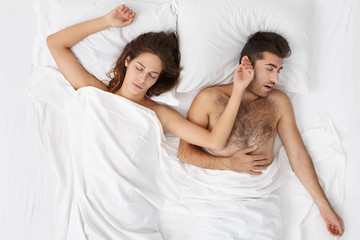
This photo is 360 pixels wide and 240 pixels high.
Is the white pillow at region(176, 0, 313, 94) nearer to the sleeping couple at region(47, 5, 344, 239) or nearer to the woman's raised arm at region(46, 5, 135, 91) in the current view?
the sleeping couple at region(47, 5, 344, 239)

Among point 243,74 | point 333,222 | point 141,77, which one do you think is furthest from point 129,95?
point 333,222

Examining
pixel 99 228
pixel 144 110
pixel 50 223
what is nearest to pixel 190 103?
pixel 144 110

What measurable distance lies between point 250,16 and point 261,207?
4.45 feet

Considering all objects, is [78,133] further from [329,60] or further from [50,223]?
[329,60]

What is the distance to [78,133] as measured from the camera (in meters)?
2.15

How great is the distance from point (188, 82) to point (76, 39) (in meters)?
0.85

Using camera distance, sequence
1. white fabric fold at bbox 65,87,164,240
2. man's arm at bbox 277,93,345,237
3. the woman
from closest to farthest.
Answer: white fabric fold at bbox 65,87,164,240, the woman, man's arm at bbox 277,93,345,237

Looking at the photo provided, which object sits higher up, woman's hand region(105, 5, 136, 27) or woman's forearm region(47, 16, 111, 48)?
woman's hand region(105, 5, 136, 27)

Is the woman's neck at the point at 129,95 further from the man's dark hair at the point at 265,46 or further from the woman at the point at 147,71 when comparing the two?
the man's dark hair at the point at 265,46

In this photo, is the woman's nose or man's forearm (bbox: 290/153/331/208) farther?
man's forearm (bbox: 290/153/331/208)

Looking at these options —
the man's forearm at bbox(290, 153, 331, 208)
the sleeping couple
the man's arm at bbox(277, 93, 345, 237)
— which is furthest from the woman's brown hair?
the man's forearm at bbox(290, 153, 331, 208)

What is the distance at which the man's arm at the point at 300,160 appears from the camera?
228 centimetres

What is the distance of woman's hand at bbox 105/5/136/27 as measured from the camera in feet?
7.23

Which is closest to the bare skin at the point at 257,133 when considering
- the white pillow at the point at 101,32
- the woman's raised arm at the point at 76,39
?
the white pillow at the point at 101,32
